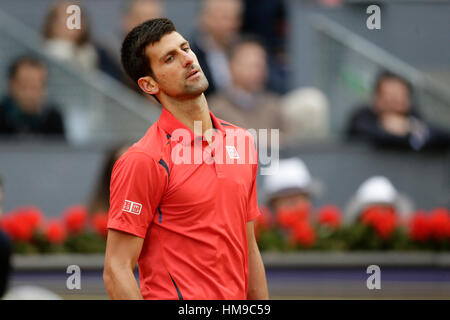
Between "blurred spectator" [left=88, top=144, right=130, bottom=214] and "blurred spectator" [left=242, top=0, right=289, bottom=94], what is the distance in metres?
3.07

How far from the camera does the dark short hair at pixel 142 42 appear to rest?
332 cm

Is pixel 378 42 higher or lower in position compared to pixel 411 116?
higher

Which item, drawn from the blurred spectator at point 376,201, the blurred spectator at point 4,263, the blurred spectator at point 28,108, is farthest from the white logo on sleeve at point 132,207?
the blurred spectator at point 28,108

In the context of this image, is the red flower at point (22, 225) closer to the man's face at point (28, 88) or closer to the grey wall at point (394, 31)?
the man's face at point (28, 88)

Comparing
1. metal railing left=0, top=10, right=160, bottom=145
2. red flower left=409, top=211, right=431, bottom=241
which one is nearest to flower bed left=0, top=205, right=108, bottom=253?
metal railing left=0, top=10, right=160, bottom=145

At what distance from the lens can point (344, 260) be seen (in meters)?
6.73

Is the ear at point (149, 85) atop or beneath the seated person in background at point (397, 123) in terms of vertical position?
beneath

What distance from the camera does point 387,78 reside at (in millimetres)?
8008

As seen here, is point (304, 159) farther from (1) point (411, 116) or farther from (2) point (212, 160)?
(2) point (212, 160)

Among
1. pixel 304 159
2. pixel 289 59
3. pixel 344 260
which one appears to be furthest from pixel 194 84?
pixel 289 59

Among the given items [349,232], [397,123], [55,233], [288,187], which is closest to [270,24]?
[397,123]

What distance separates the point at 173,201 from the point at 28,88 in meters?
5.31

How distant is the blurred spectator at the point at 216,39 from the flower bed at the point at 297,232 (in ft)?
4.12

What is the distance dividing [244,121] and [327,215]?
1041 mm
